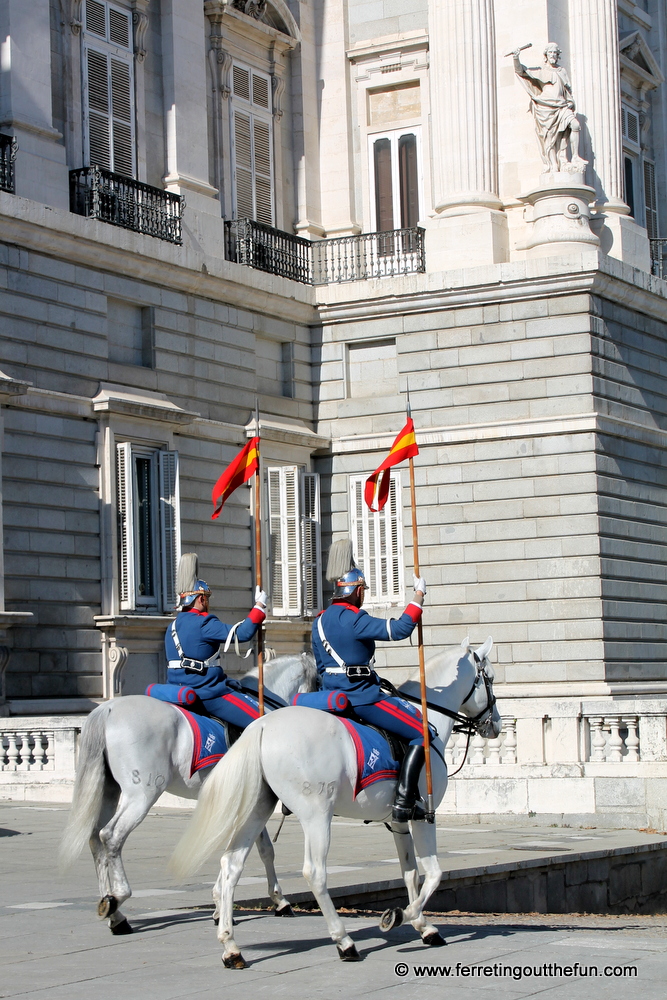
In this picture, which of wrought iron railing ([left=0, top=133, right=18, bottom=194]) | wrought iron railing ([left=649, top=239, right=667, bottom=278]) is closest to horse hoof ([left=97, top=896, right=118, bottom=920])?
wrought iron railing ([left=0, top=133, right=18, bottom=194])

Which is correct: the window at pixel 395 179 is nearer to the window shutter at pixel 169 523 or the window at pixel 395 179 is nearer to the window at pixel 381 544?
the window at pixel 381 544

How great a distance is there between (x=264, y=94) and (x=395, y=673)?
455 inches

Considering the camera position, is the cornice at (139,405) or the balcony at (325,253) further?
the balcony at (325,253)

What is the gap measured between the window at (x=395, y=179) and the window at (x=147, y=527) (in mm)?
8166

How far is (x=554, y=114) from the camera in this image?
2712cm

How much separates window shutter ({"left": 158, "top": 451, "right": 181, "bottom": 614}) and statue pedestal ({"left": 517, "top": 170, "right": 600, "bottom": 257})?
25.7ft

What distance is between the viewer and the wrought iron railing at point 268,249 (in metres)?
27.4

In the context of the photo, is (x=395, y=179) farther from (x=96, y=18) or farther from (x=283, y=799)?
(x=283, y=799)

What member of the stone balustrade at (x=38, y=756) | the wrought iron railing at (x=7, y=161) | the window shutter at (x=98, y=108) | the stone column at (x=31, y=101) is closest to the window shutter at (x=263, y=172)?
the window shutter at (x=98, y=108)

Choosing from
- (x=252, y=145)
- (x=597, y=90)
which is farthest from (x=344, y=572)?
(x=597, y=90)

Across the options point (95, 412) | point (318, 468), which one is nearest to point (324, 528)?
point (318, 468)

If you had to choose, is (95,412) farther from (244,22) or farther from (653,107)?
(653,107)

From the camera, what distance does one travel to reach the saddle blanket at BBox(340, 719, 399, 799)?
893 centimetres

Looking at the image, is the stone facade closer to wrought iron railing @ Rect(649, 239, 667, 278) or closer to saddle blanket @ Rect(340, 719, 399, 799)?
wrought iron railing @ Rect(649, 239, 667, 278)
